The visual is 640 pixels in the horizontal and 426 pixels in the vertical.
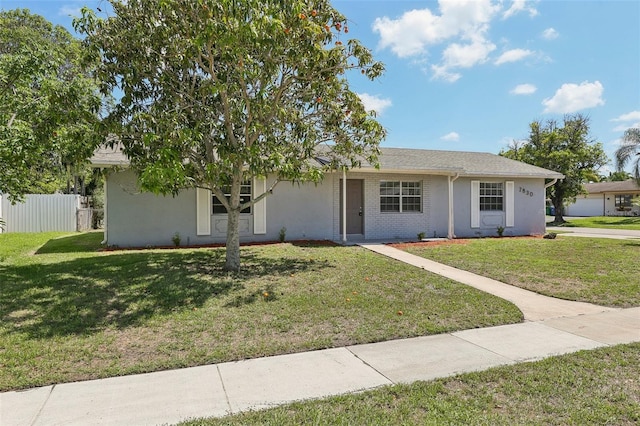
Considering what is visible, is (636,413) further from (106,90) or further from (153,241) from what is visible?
(153,241)

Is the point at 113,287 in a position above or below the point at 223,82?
below

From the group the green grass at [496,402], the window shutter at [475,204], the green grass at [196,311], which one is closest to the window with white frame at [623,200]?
the window shutter at [475,204]

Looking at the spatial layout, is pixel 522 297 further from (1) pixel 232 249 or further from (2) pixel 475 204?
(2) pixel 475 204

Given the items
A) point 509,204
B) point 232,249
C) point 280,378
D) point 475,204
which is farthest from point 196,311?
point 509,204

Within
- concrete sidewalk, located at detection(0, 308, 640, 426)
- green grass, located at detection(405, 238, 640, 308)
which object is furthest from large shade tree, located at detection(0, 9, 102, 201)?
green grass, located at detection(405, 238, 640, 308)

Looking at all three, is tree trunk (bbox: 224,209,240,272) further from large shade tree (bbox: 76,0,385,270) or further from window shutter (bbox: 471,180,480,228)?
window shutter (bbox: 471,180,480,228)

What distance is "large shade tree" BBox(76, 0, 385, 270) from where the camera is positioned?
630 centimetres

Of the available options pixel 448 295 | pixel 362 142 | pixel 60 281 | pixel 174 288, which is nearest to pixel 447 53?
pixel 362 142

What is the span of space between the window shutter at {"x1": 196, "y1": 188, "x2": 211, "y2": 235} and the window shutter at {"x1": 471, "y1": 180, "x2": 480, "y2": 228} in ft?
34.1

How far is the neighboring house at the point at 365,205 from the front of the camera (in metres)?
11.7

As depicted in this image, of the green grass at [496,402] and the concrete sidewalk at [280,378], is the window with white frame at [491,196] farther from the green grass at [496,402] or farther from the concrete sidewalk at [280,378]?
the green grass at [496,402]

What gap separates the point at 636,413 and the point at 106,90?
915cm

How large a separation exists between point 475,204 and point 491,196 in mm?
997

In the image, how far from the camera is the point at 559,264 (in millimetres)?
9469
